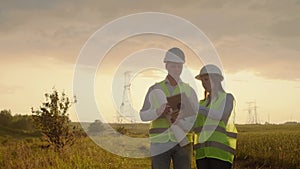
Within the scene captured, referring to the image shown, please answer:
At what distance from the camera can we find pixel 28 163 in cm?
973

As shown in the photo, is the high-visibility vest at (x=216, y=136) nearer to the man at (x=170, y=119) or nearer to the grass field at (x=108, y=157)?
the man at (x=170, y=119)

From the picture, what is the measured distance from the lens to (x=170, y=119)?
→ 4.90 meters

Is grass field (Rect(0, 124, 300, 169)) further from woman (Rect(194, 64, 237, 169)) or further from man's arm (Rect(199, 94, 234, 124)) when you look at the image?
man's arm (Rect(199, 94, 234, 124))

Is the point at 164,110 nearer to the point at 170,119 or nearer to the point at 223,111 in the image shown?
the point at 170,119

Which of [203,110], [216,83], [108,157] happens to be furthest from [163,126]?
[108,157]

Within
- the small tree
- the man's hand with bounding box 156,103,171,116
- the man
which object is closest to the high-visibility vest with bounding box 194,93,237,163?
the man

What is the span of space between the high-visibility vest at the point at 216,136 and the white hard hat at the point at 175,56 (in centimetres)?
57

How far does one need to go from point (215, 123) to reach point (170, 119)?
1.65 ft

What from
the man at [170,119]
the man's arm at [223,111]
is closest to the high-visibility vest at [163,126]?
the man at [170,119]

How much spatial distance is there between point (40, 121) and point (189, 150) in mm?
10259

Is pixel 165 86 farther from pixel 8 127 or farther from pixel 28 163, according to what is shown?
pixel 8 127

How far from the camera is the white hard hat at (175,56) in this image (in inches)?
194

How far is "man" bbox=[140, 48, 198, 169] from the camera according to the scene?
488cm

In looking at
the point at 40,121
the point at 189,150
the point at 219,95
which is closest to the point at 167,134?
the point at 189,150
